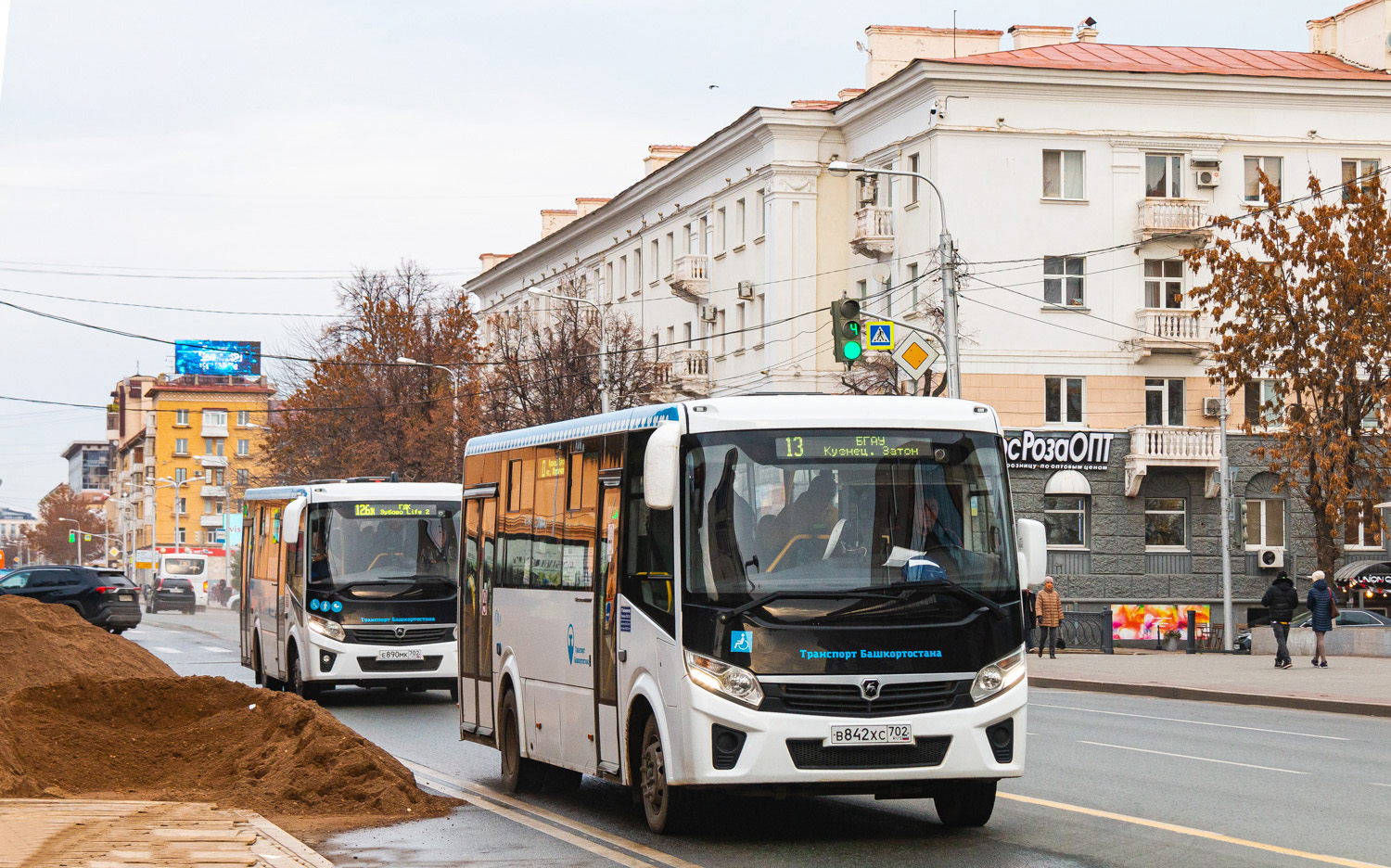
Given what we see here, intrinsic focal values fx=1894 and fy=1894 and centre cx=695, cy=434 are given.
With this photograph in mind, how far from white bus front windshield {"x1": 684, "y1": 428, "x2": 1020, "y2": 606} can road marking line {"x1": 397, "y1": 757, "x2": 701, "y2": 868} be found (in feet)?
4.70

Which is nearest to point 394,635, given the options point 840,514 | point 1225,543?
point 840,514

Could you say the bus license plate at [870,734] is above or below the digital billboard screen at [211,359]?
below

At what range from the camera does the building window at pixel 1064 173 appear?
165 ft

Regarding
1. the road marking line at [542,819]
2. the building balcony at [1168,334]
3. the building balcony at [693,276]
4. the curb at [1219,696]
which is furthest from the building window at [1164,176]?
Result: the road marking line at [542,819]

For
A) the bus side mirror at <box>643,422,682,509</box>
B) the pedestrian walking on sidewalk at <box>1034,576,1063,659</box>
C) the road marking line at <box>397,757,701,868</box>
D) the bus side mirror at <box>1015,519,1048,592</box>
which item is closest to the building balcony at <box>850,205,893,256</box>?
the pedestrian walking on sidewalk at <box>1034,576,1063,659</box>

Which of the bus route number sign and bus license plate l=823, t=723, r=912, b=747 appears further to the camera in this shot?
the bus route number sign

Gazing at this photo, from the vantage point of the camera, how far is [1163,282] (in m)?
50.7

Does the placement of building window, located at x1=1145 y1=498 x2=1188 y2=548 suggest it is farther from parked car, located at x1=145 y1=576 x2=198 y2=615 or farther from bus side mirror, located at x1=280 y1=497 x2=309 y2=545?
parked car, located at x1=145 y1=576 x2=198 y2=615

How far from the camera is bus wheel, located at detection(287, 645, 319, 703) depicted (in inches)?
877

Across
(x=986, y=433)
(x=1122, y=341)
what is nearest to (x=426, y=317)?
(x=1122, y=341)

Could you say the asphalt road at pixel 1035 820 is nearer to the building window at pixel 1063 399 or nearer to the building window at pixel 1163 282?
the building window at pixel 1063 399

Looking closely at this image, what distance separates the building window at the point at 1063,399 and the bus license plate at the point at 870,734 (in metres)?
40.5

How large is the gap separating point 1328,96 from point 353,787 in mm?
45531

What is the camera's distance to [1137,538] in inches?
1975
